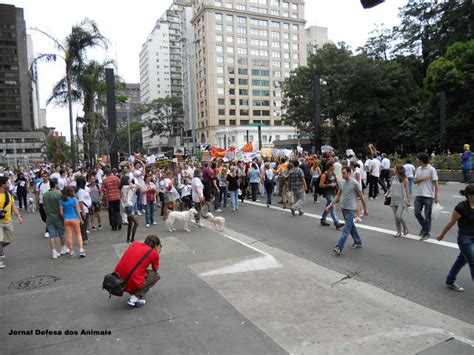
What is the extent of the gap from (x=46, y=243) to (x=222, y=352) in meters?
7.54

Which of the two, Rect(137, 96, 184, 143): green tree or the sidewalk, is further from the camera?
Rect(137, 96, 184, 143): green tree

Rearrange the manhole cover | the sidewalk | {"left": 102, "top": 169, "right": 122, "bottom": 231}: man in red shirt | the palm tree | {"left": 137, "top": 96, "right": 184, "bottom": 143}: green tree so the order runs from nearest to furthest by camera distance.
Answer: the sidewalk, the manhole cover, {"left": 102, "top": 169, "right": 122, "bottom": 231}: man in red shirt, the palm tree, {"left": 137, "top": 96, "right": 184, "bottom": 143}: green tree

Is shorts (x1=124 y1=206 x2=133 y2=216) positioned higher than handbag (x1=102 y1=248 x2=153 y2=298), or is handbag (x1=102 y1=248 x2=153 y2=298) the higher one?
shorts (x1=124 y1=206 x2=133 y2=216)

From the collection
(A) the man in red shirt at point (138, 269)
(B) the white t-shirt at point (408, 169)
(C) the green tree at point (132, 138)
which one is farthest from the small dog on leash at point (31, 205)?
(C) the green tree at point (132, 138)

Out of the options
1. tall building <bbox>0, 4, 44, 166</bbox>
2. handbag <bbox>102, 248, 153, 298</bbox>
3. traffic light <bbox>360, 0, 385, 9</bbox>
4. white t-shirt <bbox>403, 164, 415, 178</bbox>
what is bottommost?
handbag <bbox>102, 248, 153, 298</bbox>

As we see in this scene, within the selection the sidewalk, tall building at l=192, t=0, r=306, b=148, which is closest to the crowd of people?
the sidewalk

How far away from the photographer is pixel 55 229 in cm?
815

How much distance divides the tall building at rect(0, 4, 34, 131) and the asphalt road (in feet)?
379

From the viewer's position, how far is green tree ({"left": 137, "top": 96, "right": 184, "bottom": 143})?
96.6m

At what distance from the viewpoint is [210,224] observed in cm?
1148

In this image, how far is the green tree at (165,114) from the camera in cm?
9662

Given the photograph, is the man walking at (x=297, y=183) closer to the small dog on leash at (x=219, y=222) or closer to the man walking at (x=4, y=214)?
the small dog on leash at (x=219, y=222)

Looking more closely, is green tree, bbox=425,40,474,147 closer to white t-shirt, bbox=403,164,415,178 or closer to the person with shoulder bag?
white t-shirt, bbox=403,164,415,178

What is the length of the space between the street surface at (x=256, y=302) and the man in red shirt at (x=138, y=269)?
0.63ft
